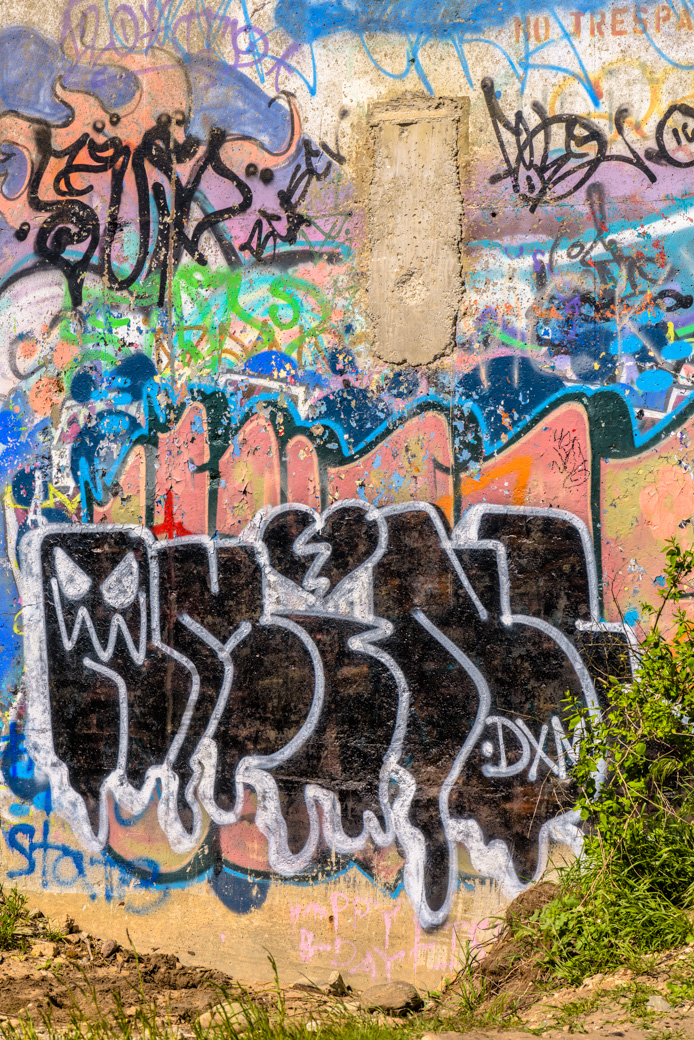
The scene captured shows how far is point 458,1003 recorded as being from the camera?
3.86 m

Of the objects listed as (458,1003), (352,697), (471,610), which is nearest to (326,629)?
(352,697)

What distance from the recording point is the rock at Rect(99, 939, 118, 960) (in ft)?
14.5

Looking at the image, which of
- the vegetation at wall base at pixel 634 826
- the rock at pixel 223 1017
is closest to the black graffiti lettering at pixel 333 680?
the vegetation at wall base at pixel 634 826

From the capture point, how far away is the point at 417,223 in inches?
172

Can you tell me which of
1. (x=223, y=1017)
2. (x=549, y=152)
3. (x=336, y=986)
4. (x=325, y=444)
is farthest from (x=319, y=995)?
(x=549, y=152)

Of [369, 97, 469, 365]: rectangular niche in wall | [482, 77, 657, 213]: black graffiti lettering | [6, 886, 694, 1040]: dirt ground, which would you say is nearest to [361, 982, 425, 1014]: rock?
[6, 886, 694, 1040]: dirt ground

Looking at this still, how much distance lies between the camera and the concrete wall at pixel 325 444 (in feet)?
13.6

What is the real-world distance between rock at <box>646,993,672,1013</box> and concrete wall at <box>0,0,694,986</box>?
0.98m

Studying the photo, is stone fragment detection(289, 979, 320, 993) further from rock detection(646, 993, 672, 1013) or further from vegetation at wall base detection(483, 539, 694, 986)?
rock detection(646, 993, 672, 1013)

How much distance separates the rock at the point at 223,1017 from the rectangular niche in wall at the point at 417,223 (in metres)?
3.08

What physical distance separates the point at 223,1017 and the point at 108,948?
3.77 feet

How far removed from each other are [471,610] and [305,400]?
4.52 feet

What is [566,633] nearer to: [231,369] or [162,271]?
[231,369]

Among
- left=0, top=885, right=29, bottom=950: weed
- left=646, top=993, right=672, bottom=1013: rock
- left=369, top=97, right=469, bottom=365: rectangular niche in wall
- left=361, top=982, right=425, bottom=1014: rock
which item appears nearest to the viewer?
left=646, top=993, right=672, bottom=1013: rock
